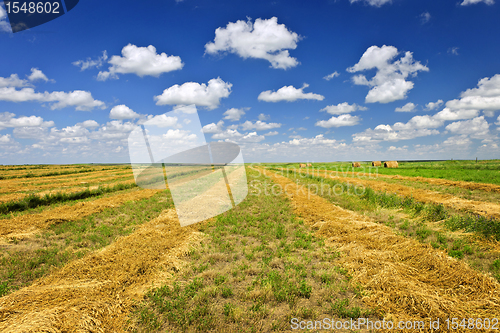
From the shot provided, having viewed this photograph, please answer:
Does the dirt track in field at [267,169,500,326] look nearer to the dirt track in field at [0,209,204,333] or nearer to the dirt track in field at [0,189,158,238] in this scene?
the dirt track in field at [0,209,204,333]

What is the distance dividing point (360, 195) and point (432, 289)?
13693mm

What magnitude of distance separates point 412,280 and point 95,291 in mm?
7977

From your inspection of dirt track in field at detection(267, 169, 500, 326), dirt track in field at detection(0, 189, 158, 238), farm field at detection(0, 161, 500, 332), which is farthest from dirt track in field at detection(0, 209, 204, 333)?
dirt track in field at detection(0, 189, 158, 238)

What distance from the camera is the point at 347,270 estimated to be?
647 centimetres

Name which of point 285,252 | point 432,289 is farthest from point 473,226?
point 285,252

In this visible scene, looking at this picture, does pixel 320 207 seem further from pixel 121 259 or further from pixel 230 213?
pixel 121 259

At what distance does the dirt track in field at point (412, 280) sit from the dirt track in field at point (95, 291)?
5.58 m

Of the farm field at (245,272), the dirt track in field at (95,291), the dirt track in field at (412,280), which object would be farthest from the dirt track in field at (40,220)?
the dirt track in field at (412,280)

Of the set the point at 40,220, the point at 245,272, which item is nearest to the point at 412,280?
the point at 245,272

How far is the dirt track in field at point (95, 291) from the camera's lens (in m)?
4.31

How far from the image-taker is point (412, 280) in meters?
5.63

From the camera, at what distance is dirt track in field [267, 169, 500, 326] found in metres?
4.63

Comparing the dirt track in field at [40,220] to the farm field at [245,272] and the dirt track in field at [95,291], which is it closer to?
the farm field at [245,272]

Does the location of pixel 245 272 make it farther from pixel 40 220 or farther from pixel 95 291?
pixel 40 220
